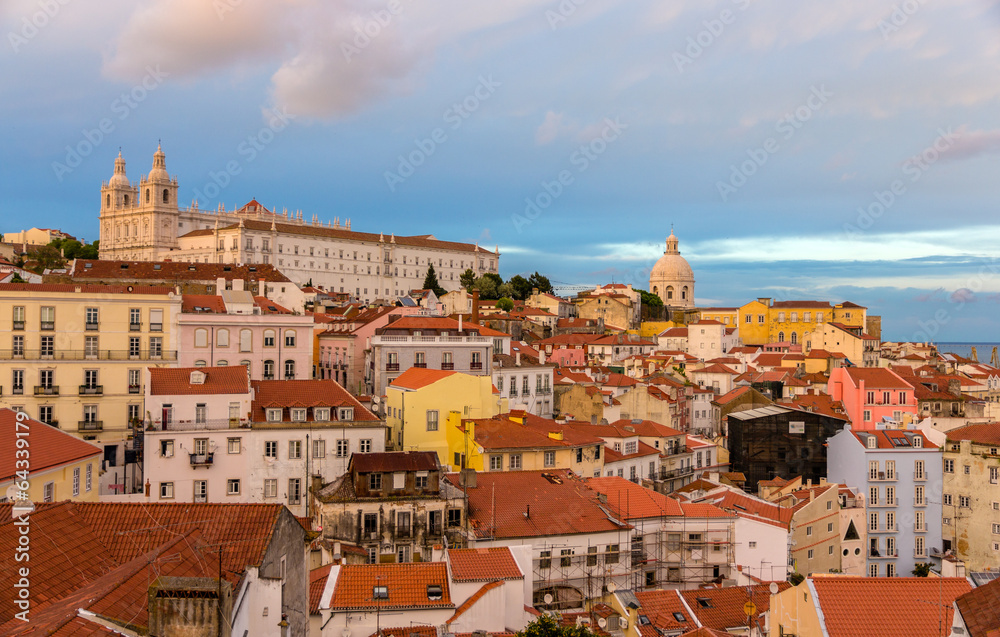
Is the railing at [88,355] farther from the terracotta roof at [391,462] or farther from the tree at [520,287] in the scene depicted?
the tree at [520,287]

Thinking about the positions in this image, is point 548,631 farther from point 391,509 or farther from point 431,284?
point 431,284

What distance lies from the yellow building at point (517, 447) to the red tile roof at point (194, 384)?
9870mm

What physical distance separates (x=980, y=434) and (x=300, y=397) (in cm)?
3640

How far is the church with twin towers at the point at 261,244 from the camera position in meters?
134

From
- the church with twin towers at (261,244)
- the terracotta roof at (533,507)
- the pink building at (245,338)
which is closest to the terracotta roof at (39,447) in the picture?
the terracotta roof at (533,507)

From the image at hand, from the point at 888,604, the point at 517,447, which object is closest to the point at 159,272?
the point at 517,447

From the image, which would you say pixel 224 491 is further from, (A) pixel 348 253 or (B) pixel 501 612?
(A) pixel 348 253

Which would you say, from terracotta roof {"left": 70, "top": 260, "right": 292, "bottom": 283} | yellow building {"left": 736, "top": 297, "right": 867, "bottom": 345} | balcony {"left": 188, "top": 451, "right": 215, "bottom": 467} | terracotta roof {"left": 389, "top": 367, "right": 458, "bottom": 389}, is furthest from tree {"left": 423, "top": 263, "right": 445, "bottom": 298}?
balcony {"left": 188, "top": 451, "right": 215, "bottom": 467}

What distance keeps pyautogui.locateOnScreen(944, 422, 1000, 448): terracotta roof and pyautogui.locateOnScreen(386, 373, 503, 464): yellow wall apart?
1049 inches

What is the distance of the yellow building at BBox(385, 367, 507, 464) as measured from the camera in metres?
40.7

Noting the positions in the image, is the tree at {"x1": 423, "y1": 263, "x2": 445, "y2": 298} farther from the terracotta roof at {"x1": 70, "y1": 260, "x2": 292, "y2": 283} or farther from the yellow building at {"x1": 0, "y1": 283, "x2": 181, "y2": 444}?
the yellow building at {"x1": 0, "y1": 283, "x2": 181, "y2": 444}

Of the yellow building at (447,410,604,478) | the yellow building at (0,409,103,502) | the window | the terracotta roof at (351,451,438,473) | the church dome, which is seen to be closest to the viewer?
the yellow building at (0,409,103,502)

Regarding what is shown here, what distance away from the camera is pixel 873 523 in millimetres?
45688

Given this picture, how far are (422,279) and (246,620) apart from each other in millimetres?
138934
